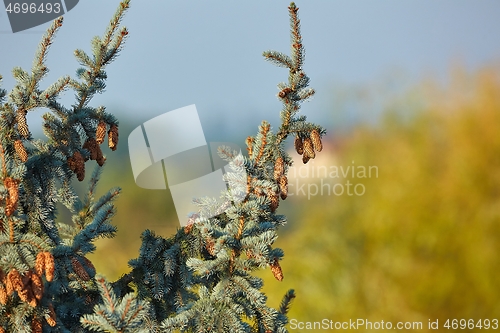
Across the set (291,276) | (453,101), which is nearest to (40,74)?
(291,276)

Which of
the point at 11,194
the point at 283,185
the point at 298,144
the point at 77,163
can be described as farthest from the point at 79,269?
the point at 298,144

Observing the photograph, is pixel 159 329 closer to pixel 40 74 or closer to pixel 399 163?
pixel 40 74

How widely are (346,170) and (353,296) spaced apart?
1812 mm

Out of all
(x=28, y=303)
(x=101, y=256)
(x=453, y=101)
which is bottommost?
(x=28, y=303)

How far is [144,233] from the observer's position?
5.33 ft

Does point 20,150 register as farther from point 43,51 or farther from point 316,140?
point 316,140

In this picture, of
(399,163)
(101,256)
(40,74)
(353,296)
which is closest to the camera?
(40,74)

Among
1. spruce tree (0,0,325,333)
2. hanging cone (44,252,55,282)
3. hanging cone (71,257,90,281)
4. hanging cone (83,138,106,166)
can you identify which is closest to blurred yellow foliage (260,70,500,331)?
spruce tree (0,0,325,333)

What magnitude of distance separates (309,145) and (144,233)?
0.57 meters

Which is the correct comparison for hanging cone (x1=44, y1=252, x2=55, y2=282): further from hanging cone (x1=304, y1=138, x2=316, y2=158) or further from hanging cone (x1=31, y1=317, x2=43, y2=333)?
hanging cone (x1=304, y1=138, x2=316, y2=158)

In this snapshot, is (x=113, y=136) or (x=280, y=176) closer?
(x=280, y=176)

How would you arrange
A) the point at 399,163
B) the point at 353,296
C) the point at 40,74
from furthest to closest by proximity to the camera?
the point at 399,163
the point at 353,296
the point at 40,74

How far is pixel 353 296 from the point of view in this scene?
530 centimetres

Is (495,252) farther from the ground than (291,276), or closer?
farther from the ground
